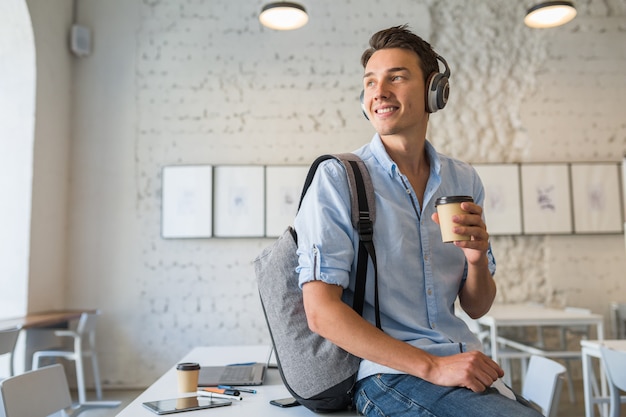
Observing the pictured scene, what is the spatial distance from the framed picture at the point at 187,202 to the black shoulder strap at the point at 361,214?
4.07m

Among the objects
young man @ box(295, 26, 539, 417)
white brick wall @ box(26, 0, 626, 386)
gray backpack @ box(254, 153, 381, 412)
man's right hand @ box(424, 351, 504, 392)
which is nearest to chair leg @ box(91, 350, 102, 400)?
white brick wall @ box(26, 0, 626, 386)

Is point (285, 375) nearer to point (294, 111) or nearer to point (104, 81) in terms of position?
point (294, 111)

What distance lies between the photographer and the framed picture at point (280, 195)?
5.30 m

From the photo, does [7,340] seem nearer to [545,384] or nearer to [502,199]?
[545,384]

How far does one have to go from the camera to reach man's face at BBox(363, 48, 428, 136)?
136cm

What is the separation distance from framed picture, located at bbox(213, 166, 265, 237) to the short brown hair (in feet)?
12.9

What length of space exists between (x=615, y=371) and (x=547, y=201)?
10.9 ft

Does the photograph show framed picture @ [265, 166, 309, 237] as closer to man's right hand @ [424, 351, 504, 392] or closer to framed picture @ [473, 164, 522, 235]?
framed picture @ [473, 164, 522, 235]

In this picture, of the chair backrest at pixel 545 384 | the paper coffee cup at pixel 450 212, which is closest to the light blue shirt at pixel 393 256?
the paper coffee cup at pixel 450 212

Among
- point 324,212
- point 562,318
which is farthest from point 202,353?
point 562,318

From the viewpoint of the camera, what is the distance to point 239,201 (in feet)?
17.5

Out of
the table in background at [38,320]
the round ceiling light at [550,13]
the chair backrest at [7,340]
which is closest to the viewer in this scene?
the chair backrest at [7,340]

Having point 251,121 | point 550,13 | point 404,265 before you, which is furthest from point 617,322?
point 404,265

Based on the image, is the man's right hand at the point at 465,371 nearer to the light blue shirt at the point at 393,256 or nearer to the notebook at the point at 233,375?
the light blue shirt at the point at 393,256
